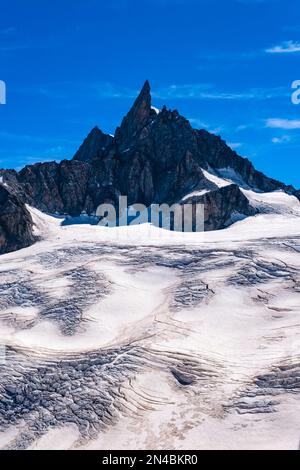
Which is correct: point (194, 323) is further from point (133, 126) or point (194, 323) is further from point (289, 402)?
point (133, 126)

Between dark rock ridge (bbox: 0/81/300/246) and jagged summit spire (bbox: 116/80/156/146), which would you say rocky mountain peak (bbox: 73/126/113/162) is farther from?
dark rock ridge (bbox: 0/81/300/246)

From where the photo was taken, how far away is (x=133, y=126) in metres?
152

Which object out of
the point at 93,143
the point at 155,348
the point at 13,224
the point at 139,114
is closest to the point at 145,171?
the point at 139,114

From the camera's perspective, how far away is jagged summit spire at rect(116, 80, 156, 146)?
14975 cm

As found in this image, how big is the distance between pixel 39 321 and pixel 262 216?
77356mm

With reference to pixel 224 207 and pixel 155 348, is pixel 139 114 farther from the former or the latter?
pixel 155 348

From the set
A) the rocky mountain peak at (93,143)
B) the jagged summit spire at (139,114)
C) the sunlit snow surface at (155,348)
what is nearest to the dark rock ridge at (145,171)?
the jagged summit spire at (139,114)

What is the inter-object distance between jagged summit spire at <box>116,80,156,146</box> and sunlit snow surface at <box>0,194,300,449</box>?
99119 mm

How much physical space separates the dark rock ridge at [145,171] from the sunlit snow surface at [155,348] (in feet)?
241

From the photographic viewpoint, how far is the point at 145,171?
13600 cm

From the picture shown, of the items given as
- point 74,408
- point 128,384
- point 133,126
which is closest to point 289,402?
point 128,384

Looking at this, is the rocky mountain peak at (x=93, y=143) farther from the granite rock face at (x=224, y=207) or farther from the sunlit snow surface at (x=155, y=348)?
the sunlit snow surface at (x=155, y=348)

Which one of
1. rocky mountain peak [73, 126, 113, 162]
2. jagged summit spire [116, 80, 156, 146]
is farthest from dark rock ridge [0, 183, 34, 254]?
rocky mountain peak [73, 126, 113, 162]

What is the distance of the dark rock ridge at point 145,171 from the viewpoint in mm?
130625
